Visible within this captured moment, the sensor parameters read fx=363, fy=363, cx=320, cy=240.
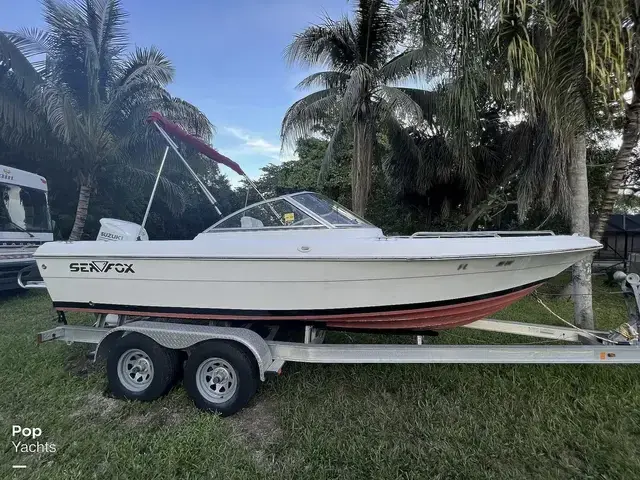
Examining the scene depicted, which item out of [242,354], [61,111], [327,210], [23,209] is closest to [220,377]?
[242,354]

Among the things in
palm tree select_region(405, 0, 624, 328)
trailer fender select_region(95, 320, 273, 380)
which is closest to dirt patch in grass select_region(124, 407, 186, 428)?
trailer fender select_region(95, 320, 273, 380)

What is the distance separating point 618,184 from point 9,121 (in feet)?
42.5

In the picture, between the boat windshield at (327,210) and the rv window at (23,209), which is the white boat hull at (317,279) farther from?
the rv window at (23,209)

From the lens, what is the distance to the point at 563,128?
4.58 meters

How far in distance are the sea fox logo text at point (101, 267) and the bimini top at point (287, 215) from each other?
848 millimetres

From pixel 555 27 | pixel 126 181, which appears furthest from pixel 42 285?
pixel 126 181

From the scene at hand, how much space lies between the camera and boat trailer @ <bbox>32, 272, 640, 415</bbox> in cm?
312

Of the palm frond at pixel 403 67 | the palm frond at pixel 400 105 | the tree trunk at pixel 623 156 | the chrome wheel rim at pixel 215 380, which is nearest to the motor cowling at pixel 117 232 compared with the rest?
the chrome wheel rim at pixel 215 380

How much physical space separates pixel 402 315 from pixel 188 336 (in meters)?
A: 1.99

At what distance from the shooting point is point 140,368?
11.7ft

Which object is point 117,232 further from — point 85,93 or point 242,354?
point 85,93

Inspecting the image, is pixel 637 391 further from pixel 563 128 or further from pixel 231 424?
pixel 231 424

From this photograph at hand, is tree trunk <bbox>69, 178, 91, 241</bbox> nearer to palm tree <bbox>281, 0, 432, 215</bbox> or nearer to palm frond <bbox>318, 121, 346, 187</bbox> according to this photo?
palm tree <bbox>281, 0, 432, 215</bbox>

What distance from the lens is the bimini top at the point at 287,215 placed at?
3596 millimetres
